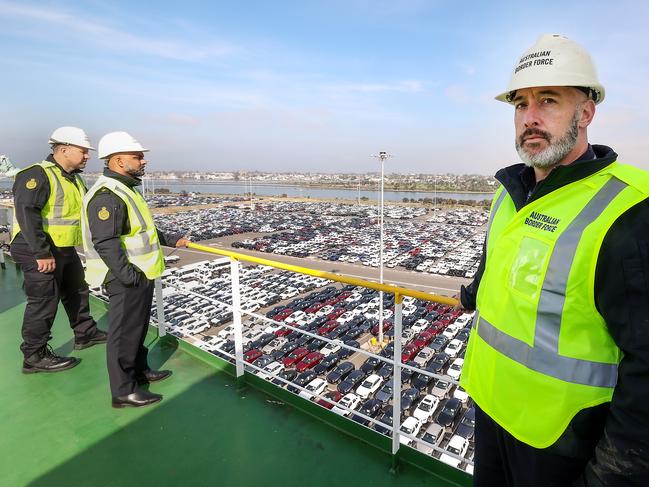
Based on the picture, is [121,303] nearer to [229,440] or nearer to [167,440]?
[167,440]

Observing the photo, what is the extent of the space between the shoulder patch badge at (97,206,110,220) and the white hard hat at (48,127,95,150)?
80 centimetres

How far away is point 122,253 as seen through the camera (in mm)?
1902

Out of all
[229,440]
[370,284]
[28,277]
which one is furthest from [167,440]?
[28,277]

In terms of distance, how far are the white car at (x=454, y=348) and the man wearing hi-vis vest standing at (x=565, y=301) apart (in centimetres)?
1146

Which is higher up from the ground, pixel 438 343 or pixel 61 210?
pixel 61 210

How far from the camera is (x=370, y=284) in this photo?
1723 mm

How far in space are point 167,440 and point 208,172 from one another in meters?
166

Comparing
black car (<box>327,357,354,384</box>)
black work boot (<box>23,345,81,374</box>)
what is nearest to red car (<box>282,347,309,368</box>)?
black car (<box>327,357,354,384</box>)

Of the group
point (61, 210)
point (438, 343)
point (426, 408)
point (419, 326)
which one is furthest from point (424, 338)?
point (61, 210)

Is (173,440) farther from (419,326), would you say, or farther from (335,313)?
(335,313)

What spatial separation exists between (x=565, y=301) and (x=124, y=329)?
6.87 ft

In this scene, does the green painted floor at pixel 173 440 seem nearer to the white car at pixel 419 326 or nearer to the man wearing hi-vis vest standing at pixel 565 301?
the man wearing hi-vis vest standing at pixel 565 301

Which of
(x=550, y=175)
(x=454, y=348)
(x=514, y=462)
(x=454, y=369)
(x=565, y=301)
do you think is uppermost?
(x=550, y=175)

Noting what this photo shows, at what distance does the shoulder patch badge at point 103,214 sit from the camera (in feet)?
6.11
